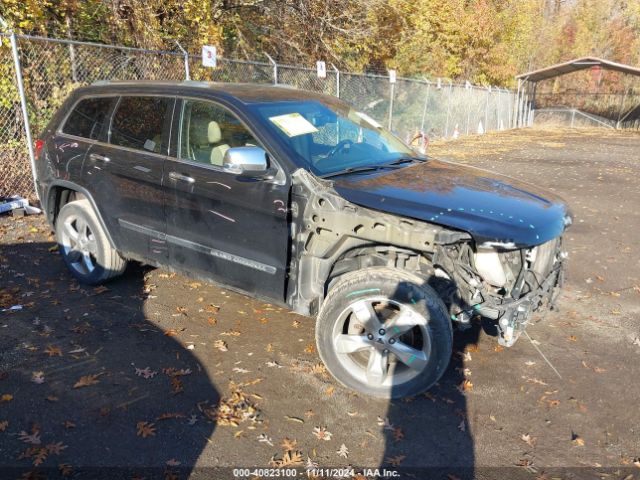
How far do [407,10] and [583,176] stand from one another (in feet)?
36.9

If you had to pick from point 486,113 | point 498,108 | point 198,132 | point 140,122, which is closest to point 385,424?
point 198,132

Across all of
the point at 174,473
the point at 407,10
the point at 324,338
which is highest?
the point at 407,10

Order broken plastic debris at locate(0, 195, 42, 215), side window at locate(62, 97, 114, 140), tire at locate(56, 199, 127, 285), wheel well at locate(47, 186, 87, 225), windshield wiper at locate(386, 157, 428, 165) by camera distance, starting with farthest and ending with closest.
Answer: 1. broken plastic debris at locate(0, 195, 42, 215)
2. wheel well at locate(47, 186, 87, 225)
3. tire at locate(56, 199, 127, 285)
4. side window at locate(62, 97, 114, 140)
5. windshield wiper at locate(386, 157, 428, 165)

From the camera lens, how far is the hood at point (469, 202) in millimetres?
3092

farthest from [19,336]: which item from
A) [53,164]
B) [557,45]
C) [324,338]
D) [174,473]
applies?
[557,45]

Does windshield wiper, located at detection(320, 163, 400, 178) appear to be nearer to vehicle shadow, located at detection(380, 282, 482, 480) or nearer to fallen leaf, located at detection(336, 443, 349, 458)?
vehicle shadow, located at detection(380, 282, 482, 480)

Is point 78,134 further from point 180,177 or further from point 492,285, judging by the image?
point 492,285

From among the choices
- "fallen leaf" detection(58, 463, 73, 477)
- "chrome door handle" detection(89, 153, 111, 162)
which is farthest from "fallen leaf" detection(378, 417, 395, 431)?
"chrome door handle" detection(89, 153, 111, 162)

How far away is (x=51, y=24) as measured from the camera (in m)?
10.5

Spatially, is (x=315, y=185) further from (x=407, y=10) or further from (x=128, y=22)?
(x=407, y=10)

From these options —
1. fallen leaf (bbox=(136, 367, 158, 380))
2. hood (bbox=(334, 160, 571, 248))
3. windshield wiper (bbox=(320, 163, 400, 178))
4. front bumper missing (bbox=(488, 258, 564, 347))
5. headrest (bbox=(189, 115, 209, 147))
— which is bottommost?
fallen leaf (bbox=(136, 367, 158, 380))

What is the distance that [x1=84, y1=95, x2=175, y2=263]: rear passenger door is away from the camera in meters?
4.32

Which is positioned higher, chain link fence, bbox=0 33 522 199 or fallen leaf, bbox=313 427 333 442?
chain link fence, bbox=0 33 522 199

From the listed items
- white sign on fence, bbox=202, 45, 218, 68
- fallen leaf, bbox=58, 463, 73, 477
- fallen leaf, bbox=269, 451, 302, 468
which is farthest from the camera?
white sign on fence, bbox=202, 45, 218, 68
